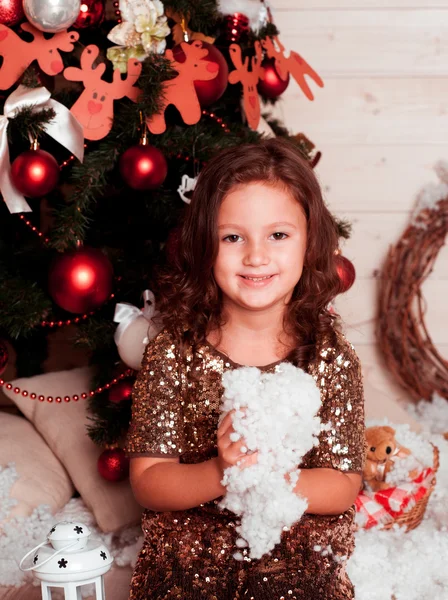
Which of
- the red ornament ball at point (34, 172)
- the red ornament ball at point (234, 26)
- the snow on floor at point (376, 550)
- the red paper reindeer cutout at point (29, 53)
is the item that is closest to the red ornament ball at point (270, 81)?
the red ornament ball at point (234, 26)

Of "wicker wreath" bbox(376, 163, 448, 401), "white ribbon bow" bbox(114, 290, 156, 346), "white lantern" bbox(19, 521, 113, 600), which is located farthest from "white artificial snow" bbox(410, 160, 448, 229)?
"white lantern" bbox(19, 521, 113, 600)

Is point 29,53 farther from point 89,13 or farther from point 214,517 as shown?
point 214,517

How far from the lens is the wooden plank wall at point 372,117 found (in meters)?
2.18

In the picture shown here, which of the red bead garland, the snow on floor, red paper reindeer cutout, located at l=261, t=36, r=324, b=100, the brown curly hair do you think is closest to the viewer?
the brown curly hair

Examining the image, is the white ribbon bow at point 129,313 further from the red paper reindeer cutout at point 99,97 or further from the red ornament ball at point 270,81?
the red ornament ball at point 270,81

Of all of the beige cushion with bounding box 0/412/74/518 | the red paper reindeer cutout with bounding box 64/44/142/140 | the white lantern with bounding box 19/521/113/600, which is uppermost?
the red paper reindeer cutout with bounding box 64/44/142/140

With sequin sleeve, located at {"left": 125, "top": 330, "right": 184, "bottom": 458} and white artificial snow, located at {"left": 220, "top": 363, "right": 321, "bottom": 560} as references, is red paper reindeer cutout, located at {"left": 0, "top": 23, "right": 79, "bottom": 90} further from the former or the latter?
white artificial snow, located at {"left": 220, "top": 363, "right": 321, "bottom": 560}

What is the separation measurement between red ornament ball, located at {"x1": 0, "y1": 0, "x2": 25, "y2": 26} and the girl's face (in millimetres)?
532

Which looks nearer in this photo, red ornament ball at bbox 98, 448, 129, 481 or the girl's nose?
the girl's nose

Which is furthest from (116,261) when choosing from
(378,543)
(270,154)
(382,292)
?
(382,292)

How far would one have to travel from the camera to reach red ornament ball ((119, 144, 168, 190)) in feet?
4.47

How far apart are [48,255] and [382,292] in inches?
41.5

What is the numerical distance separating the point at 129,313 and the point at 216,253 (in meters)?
0.33

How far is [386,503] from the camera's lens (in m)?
1.49
